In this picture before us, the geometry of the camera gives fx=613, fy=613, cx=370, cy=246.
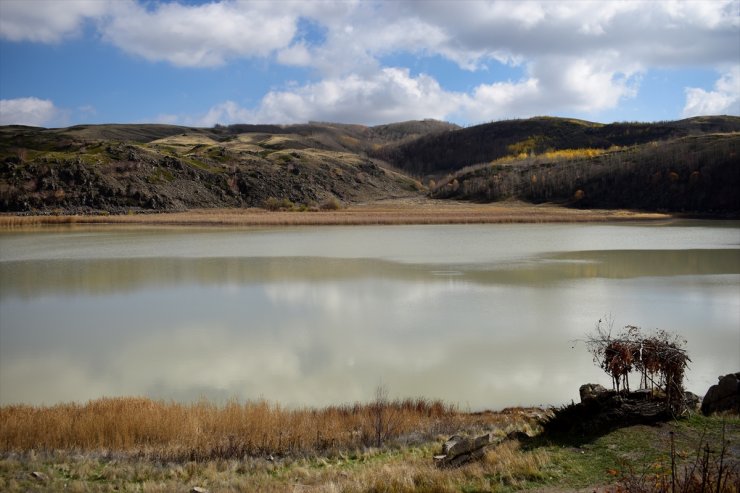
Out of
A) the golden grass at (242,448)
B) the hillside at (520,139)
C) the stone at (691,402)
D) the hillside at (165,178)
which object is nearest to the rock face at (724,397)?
the stone at (691,402)

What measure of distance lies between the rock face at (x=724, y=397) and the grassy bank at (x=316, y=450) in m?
1.57

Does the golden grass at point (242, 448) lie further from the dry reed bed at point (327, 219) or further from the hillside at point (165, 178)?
the hillside at point (165, 178)

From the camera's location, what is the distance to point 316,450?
303 inches

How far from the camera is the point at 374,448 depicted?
302 inches

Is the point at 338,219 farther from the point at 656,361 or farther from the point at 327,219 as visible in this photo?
the point at 656,361

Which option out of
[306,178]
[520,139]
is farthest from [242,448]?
[520,139]

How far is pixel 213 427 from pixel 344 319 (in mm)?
7836

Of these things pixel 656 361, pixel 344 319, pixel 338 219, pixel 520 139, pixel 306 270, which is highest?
pixel 520 139

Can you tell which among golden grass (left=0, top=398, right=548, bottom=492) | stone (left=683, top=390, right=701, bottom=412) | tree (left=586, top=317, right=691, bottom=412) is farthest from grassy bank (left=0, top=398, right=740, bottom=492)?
stone (left=683, top=390, right=701, bottom=412)

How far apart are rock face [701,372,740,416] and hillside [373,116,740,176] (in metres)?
141

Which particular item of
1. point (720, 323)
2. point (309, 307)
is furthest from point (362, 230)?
point (720, 323)

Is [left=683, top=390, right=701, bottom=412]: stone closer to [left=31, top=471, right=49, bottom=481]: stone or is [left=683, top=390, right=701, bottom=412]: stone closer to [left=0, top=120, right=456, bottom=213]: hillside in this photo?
[left=31, top=471, right=49, bottom=481]: stone

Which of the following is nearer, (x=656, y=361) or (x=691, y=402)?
(x=656, y=361)

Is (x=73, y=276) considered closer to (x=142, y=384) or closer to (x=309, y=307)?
(x=309, y=307)
